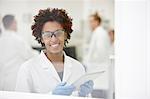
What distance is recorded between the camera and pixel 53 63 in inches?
49.8

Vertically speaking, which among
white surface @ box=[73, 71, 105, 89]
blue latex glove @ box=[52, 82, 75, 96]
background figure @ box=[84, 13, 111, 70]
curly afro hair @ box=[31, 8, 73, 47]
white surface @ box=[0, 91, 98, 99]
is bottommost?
white surface @ box=[0, 91, 98, 99]

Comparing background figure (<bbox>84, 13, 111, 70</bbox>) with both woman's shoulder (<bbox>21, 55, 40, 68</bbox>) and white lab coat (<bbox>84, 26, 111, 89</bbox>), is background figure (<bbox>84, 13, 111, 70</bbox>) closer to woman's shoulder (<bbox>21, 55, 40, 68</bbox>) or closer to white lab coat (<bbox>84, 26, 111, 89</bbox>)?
white lab coat (<bbox>84, 26, 111, 89</bbox>)

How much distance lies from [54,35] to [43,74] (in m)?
0.20

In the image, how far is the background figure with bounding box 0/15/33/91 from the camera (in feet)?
4.28

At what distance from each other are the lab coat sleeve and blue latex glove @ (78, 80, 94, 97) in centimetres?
26

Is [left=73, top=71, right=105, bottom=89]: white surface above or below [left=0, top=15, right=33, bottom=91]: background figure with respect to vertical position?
below

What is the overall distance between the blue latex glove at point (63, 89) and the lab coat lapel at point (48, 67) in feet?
0.10

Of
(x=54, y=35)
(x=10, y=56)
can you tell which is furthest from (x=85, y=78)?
(x=10, y=56)

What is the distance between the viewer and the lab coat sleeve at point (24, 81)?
128 centimetres

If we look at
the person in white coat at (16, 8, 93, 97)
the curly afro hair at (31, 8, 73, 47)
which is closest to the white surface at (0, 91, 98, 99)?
the person in white coat at (16, 8, 93, 97)

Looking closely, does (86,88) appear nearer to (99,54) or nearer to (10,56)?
(99,54)

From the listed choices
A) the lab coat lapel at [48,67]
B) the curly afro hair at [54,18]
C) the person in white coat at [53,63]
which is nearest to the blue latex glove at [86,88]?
the person in white coat at [53,63]
